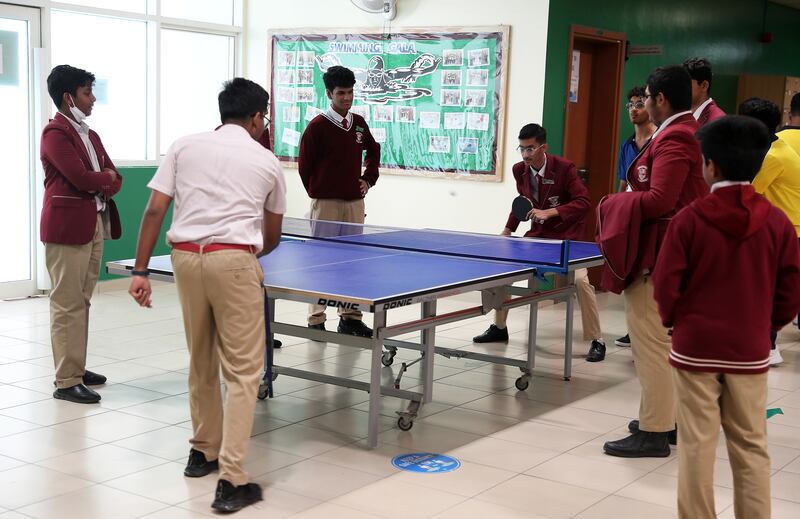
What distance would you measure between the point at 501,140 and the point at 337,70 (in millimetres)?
2057

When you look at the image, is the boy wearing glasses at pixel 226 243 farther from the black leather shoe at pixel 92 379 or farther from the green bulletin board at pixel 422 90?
the green bulletin board at pixel 422 90

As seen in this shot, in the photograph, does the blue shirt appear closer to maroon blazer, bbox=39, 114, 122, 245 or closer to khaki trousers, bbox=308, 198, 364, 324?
khaki trousers, bbox=308, 198, 364, 324

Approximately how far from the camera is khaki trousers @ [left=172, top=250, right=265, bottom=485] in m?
3.54

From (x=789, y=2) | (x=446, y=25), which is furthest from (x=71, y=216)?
(x=789, y=2)

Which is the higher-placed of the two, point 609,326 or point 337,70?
point 337,70

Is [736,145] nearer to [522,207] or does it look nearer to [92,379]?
[522,207]

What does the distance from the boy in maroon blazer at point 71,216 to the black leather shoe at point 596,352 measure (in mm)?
3093

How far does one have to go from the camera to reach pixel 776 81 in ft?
37.3

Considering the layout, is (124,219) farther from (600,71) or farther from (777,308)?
(777,308)

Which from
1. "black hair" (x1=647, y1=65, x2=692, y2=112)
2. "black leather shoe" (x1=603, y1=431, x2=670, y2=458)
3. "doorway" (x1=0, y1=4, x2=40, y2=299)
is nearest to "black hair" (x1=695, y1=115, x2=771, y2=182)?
"black hair" (x1=647, y1=65, x2=692, y2=112)

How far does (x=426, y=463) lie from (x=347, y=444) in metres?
0.42

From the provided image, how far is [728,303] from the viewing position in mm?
2912

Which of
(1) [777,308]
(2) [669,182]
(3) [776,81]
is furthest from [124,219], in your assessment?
(3) [776,81]

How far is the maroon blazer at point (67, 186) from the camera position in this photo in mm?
4828
